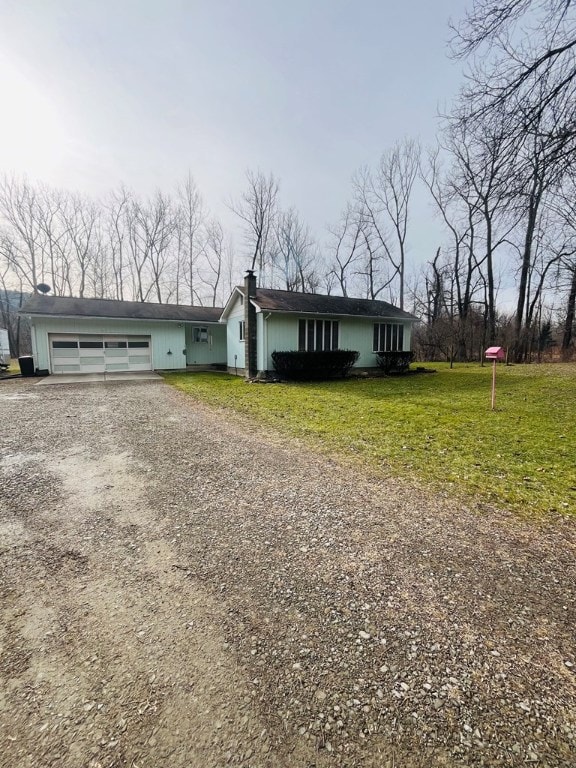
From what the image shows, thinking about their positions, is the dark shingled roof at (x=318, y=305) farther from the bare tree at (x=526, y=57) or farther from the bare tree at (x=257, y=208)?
the bare tree at (x=257, y=208)

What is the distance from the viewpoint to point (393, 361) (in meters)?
16.1

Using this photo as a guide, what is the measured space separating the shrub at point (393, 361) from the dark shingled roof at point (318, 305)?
1.95 meters

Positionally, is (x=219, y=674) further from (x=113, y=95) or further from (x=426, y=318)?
(x=426, y=318)

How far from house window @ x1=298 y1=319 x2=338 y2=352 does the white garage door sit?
28.9 feet

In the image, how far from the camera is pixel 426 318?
96.9 ft

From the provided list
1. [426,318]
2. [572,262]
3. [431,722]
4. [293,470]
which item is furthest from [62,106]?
[426,318]

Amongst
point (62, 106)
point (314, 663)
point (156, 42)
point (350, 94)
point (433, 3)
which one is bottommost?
point (314, 663)

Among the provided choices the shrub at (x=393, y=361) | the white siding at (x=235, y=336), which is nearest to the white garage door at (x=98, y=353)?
the white siding at (x=235, y=336)

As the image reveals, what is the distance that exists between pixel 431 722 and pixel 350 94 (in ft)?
45.5

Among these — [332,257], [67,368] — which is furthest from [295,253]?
[67,368]

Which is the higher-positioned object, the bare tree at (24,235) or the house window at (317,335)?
the bare tree at (24,235)

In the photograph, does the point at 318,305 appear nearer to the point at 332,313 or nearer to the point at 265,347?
the point at 332,313

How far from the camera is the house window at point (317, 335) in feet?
48.0

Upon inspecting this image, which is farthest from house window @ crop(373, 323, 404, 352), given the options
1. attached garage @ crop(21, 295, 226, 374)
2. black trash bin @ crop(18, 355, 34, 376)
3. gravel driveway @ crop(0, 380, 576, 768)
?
black trash bin @ crop(18, 355, 34, 376)
